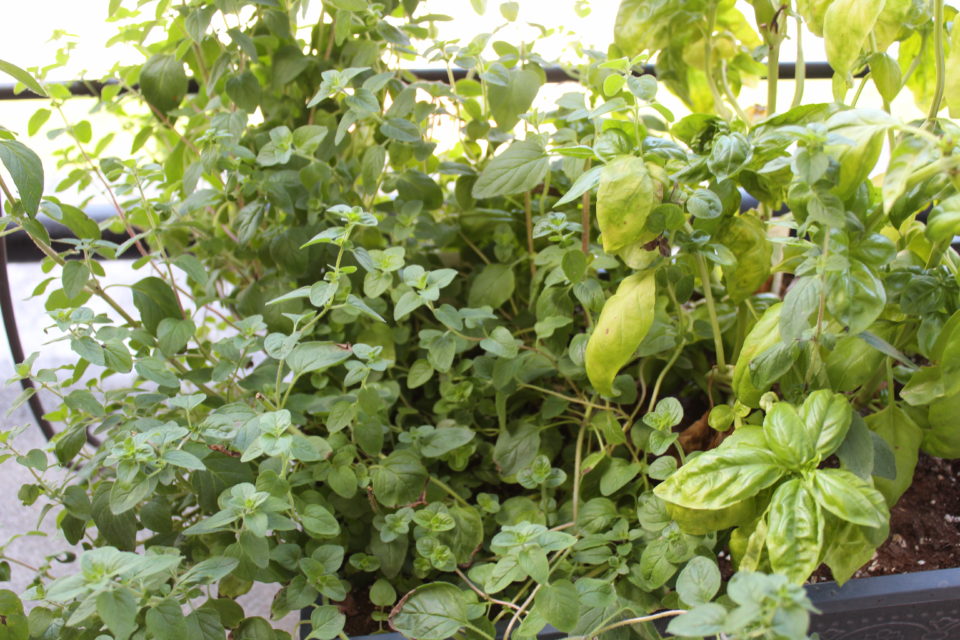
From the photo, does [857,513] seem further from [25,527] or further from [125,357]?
[25,527]

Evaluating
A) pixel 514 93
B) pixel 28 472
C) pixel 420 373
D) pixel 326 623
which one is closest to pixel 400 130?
pixel 514 93

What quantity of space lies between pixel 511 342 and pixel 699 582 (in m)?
0.26

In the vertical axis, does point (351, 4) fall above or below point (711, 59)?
above

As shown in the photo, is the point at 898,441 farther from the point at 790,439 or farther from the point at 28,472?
the point at 28,472

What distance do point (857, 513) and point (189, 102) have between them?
77cm

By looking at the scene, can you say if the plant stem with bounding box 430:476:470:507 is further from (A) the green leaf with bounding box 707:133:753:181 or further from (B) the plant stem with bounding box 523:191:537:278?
(A) the green leaf with bounding box 707:133:753:181

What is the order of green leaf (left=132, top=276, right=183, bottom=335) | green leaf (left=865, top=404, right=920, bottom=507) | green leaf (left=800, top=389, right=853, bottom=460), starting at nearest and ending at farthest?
green leaf (left=800, top=389, right=853, bottom=460) → green leaf (left=865, top=404, right=920, bottom=507) → green leaf (left=132, top=276, right=183, bottom=335)

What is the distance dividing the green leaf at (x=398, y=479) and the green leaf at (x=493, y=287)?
194 millimetres

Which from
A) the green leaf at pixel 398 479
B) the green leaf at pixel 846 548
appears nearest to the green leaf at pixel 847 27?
the green leaf at pixel 846 548

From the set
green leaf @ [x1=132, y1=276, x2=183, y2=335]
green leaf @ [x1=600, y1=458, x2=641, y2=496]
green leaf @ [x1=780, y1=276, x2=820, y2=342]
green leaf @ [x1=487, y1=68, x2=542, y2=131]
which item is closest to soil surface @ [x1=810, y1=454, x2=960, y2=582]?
green leaf @ [x1=600, y1=458, x2=641, y2=496]

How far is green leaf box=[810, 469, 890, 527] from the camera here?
18.7 inches

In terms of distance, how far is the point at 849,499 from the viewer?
0.48 metres

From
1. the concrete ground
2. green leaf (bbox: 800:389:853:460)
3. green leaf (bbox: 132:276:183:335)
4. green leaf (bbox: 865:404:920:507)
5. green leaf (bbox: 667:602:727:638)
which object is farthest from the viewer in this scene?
the concrete ground

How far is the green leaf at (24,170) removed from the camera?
577mm
